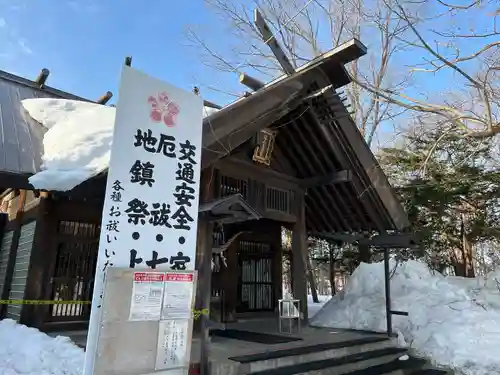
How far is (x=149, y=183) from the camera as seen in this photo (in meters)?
3.54

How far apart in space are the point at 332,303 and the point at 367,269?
5.29 feet

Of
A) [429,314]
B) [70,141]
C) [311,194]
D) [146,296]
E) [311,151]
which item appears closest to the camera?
[146,296]

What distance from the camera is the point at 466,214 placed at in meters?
12.7

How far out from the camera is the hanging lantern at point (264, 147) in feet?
25.1

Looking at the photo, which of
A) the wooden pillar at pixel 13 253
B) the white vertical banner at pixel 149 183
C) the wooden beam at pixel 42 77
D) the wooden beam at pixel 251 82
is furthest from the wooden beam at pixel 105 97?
the white vertical banner at pixel 149 183

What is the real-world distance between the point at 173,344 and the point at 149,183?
153cm

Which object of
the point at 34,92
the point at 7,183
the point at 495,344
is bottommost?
the point at 495,344

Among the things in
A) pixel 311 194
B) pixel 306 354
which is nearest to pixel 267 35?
pixel 311 194

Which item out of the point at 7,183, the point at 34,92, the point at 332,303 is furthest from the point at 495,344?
the point at 34,92

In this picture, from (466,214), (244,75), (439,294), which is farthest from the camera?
(466,214)

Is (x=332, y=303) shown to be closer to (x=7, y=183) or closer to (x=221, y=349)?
(x=221, y=349)

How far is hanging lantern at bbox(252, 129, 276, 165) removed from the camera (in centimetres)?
765

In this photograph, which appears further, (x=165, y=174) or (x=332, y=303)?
(x=332, y=303)

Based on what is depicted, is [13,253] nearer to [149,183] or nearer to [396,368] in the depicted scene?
[149,183]
